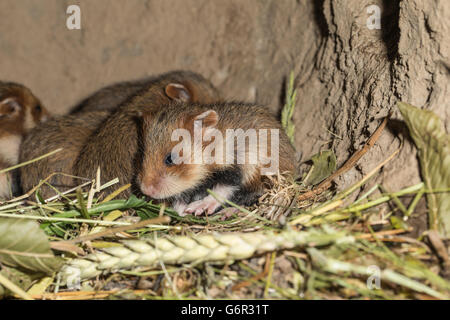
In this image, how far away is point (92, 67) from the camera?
18.5 feet

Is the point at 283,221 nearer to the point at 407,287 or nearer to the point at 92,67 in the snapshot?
the point at 407,287

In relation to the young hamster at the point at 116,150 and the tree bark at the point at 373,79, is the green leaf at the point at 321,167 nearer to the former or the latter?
the tree bark at the point at 373,79

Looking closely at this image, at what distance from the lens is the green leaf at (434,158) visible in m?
2.21

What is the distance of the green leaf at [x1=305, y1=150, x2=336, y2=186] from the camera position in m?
3.39

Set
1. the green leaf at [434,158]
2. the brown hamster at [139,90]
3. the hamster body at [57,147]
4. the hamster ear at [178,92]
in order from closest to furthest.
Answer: the green leaf at [434,158]
the hamster body at [57,147]
the hamster ear at [178,92]
the brown hamster at [139,90]

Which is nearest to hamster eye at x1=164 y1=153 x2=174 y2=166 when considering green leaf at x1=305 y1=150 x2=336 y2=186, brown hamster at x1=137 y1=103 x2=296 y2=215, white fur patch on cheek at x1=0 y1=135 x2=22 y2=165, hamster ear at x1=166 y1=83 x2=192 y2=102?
brown hamster at x1=137 y1=103 x2=296 y2=215

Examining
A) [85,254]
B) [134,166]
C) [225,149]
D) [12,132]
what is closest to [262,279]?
[85,254]

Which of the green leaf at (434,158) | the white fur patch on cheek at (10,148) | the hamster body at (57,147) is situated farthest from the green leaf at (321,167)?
the white fur patch on cheek at (10,148)

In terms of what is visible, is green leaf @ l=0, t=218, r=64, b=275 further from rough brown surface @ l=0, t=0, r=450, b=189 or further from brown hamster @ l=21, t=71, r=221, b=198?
rough brown surface @ l=0, t=0, r=450, b=189

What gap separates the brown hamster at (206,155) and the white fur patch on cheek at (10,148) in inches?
86.4

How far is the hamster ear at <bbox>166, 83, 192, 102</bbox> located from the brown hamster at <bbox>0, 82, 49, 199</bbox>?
1882 millimetres

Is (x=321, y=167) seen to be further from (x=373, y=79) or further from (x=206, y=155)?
(x=206, y=155)
